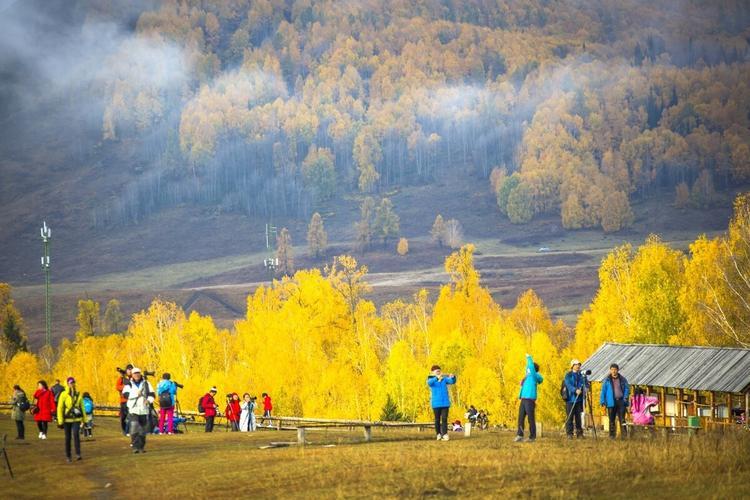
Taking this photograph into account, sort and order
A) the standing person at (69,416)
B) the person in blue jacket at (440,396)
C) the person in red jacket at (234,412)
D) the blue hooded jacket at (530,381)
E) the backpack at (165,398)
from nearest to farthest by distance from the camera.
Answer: the standing person at (69,416), the blue hooded jacket at (530,381), the person in blue jacket at (440,396), the backpack at (165,398), the person in red jacket at (234,412)

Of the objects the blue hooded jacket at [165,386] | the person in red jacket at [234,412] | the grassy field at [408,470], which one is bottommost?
the grassy field at [408,470]

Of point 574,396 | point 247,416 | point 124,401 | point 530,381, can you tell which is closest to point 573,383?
point 574,396

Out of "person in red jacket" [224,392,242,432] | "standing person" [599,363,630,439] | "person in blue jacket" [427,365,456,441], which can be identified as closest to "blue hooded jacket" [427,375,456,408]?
"person in blue jacket" [427,365,456,441]

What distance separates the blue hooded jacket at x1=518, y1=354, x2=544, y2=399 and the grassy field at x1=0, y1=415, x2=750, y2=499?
1.25m

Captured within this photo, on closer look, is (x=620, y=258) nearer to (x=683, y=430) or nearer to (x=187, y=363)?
(x=187, y=363)

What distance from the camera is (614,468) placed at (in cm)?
2662

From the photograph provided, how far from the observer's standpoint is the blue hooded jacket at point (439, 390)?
1362 inches

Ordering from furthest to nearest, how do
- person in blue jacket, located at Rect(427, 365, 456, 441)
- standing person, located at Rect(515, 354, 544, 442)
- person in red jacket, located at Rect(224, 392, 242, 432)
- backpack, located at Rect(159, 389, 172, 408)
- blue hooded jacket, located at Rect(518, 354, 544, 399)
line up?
person in red jacket, located at Rect(224, 392, 242, 432), backpack, located at Rect(159, 389, 172, 408), person in blue jacket, located at Rect(427, 365, 456, 441), standing person, located at Rect(515, 354, 544, 442), blue hooded jacket, located at Rect(518, 354, 544, 399)

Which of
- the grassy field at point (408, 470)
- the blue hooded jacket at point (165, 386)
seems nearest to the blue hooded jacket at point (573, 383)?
the grassy field at point (408, 470)

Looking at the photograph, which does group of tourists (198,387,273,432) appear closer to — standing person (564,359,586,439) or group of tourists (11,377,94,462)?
group of tourists (11,377,94,462)

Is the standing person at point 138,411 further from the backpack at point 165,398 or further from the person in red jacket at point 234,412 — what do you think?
the person in red jacket at point 234,412

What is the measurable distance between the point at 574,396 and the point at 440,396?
11.8 feet

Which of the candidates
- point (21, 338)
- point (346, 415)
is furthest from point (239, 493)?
point (21, 338)

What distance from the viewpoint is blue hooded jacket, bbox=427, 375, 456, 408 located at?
34.6 m
